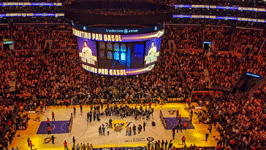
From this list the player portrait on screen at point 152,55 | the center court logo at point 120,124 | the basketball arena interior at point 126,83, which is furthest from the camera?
the player portrait on screen at point 152,55

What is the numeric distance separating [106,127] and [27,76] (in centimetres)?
1531

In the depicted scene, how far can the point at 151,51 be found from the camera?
1265 inches

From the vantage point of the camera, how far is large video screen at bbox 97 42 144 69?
3062cm

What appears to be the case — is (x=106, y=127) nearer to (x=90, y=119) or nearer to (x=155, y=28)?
(x=90, y=119)

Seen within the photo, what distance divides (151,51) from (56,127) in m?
14.1

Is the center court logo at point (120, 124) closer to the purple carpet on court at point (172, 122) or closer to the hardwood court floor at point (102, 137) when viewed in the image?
the hardwood court floor at point (102, 137)

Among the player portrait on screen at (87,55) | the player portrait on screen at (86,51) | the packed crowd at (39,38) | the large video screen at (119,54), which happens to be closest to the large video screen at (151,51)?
the large video screen at (119,54)

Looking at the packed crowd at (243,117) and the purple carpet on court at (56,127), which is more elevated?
the packed crowd at (243,117)

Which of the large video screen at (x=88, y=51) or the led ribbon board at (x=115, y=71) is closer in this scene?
the large video screen at (x=88, y=51)

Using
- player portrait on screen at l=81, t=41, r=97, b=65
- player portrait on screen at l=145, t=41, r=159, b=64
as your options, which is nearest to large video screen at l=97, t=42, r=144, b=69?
player portrait on screen at l=81, t=41, r=97, b=65

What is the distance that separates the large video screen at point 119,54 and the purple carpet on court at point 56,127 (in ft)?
26.4

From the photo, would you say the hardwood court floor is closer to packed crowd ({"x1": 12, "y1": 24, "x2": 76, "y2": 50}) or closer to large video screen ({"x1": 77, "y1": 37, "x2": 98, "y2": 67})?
large video screen ({"x1": 77, "y1": 37, "x2": 98, "y2": 67})

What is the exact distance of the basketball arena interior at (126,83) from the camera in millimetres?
28484

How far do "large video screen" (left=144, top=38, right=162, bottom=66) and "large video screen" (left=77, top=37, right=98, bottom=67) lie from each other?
6003 mm
